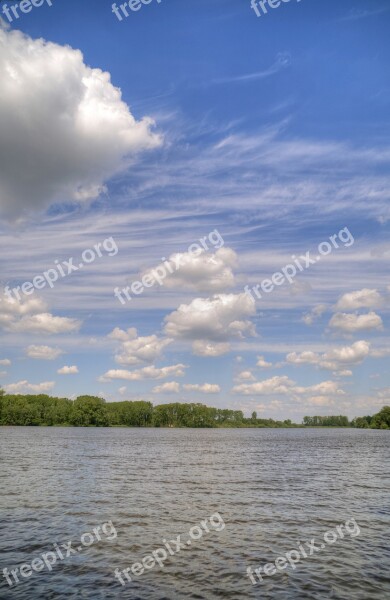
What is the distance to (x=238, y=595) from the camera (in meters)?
17.2

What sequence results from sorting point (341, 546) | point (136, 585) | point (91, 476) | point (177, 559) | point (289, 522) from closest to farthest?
1. point (136, 585)
2. point (177, 559)
3. point (341, 546)
4. point (289, 522)
5. point (91, 476)

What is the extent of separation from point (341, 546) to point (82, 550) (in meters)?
13.6

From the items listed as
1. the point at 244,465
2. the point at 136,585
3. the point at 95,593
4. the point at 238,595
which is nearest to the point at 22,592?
the point at 95,593

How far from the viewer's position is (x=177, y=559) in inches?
837

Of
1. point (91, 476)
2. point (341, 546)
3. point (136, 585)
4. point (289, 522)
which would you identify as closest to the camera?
point (136, 585)

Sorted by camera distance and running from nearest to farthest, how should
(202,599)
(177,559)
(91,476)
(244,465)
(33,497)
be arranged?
1. (202,599)
2. (177,559)
3. (33,497)
4. (91,476)
5. (244,465)

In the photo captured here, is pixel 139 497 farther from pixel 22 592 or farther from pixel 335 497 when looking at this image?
pixel 22 592

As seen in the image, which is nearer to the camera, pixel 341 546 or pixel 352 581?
pixel 352 581

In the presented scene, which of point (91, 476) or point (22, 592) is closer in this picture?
point (22, 592)

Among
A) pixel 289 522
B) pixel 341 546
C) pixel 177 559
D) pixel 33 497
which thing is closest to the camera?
pixel 177 559

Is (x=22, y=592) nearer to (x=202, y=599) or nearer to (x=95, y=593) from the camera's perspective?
(x=95, y=593)

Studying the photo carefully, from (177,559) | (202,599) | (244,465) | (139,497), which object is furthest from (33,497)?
(244,465)

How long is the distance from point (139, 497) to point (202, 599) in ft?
65.1

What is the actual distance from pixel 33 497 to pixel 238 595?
2265cm
